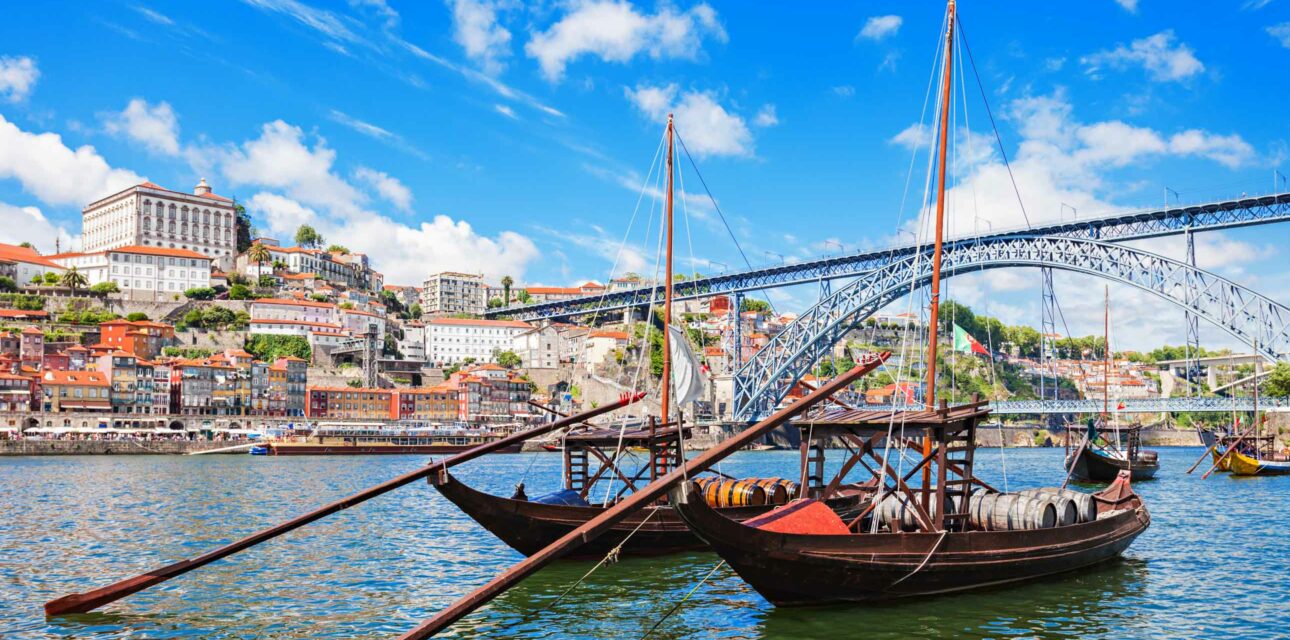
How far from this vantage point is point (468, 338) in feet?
412

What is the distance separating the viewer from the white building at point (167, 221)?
413 ft

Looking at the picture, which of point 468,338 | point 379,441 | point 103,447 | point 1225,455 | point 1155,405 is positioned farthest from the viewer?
point 468,338

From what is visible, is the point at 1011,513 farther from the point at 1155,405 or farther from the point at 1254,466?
the point at 1155,405

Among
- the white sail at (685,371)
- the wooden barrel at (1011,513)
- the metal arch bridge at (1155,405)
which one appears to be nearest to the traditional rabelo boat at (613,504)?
the white sail at (685,371)

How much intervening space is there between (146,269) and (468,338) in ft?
116

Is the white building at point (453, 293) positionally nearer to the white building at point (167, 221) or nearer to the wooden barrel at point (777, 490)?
the white building at point (167, 221)

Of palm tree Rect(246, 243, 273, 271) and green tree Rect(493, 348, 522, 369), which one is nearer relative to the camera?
green tree Rect(493, 348, 522, 369)

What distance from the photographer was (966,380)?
132 meters

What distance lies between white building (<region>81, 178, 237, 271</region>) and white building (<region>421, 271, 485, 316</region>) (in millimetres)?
29786

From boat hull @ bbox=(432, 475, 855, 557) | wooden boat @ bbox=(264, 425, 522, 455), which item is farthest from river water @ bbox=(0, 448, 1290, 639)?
wooden boat @ bbox=(264, 425, 522, 455)

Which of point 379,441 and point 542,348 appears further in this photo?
point 542,348

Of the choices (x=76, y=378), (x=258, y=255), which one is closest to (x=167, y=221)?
(x=258, y=255)

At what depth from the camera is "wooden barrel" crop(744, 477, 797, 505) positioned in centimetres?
1941

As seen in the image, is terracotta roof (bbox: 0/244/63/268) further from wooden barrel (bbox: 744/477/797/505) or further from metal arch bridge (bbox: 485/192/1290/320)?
wooden barrel (bbox: 744/477/797/505)
